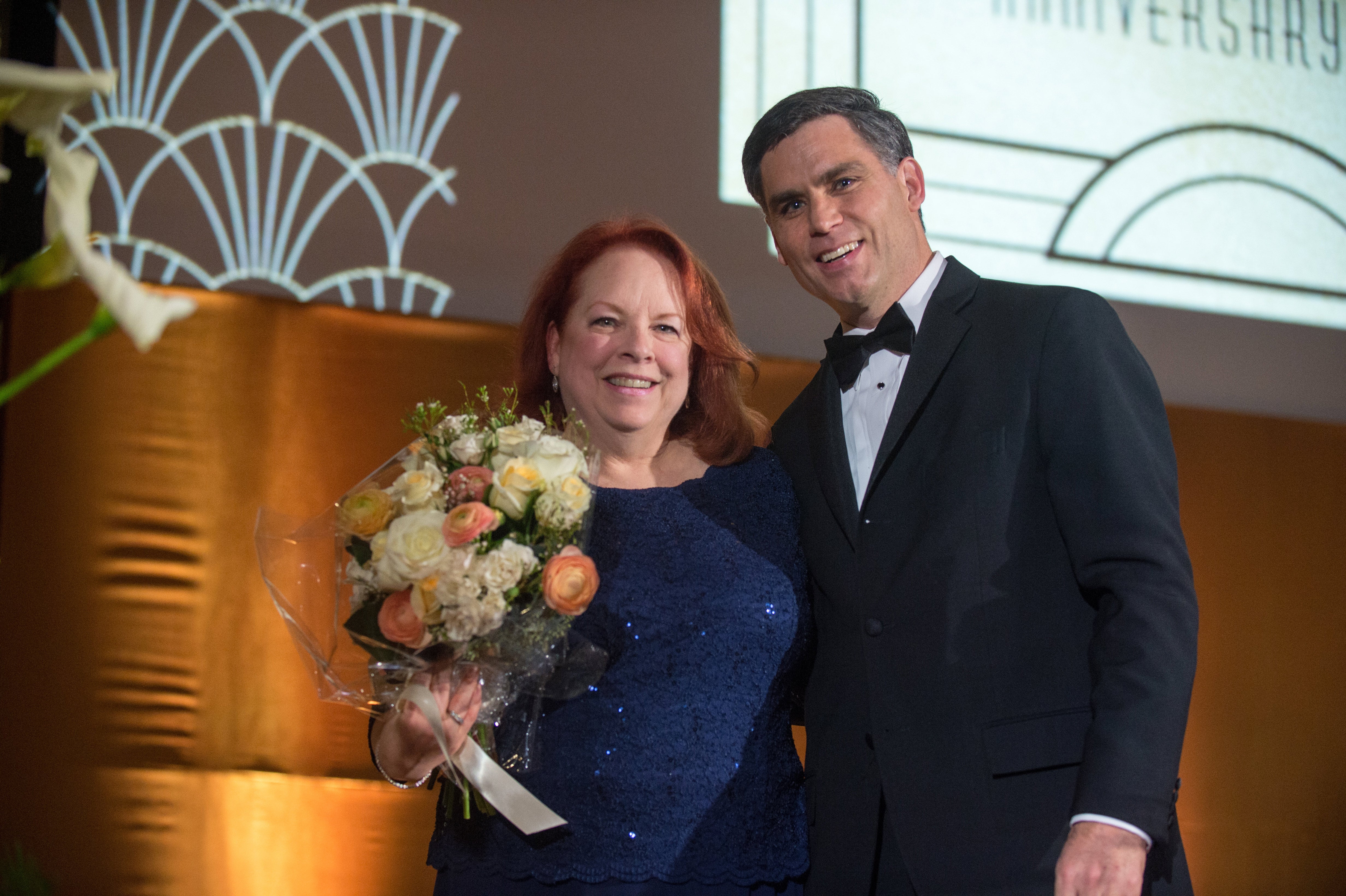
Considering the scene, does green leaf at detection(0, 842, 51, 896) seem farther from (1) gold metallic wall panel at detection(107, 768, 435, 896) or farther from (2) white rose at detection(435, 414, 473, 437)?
(1) gold metallic wall panel at detection(107, 768, 435, 896)

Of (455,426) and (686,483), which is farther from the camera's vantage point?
(686,483)

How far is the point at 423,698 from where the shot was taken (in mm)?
1428

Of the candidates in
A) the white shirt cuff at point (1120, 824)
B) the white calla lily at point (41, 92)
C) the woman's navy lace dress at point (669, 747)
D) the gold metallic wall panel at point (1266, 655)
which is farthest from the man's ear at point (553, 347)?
the gold metallic wall panel at point (1266, 655)

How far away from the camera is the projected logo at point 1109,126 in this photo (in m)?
3.38

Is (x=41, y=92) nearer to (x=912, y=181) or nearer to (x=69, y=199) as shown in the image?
(x=69, y=199)

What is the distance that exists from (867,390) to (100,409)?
214 cm

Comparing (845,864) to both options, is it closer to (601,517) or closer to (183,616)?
(601,517)

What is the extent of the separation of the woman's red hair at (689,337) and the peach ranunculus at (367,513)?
75cm

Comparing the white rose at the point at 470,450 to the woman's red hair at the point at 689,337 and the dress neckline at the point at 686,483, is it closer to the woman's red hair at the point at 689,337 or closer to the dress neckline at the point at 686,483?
the dress neckline at the point at 686,483

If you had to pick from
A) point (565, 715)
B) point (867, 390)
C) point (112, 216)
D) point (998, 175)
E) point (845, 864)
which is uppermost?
point (998, 175)

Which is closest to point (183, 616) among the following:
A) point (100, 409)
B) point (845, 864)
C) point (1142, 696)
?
point (100, 409)

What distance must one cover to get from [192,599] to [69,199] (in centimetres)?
260

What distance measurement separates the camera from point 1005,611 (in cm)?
153

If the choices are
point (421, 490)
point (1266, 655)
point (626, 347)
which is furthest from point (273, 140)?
point (1266, 655)
